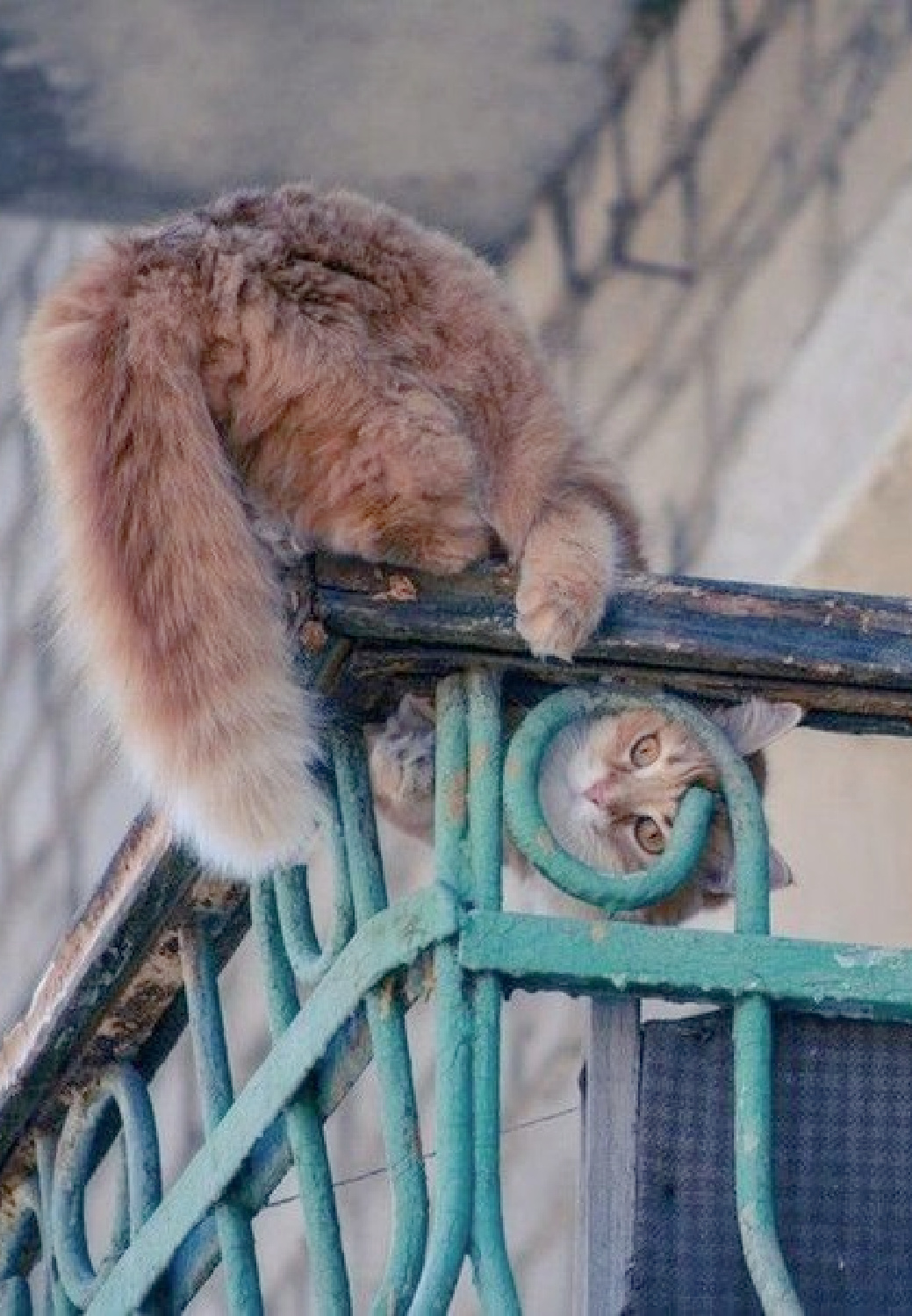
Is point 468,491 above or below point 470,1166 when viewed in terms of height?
above

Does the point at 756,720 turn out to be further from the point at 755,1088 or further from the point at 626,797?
the point at 626,797

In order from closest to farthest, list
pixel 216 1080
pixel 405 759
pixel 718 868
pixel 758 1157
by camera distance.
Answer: pixel 758 1157 → pixel 216 1080 → pixel 405 759 → pixel 718 868

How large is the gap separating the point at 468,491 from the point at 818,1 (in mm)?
2846

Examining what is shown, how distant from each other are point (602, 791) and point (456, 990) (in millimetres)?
975

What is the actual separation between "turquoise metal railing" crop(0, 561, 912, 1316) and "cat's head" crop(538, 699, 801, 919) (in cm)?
52

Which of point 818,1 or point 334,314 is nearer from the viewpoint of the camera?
point 334,314

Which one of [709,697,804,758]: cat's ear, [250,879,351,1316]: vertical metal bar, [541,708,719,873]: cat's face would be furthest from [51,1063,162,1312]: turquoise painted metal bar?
[709,697,804,758]: cat's ear

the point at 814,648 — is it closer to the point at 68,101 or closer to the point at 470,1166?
the point at 470,1166

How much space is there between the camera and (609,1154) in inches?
72.8

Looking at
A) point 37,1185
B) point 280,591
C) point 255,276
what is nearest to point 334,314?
point 255,276

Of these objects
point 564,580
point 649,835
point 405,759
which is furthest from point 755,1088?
point 649,835

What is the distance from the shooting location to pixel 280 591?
2.15m

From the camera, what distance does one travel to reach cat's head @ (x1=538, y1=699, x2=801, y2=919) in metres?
2.64

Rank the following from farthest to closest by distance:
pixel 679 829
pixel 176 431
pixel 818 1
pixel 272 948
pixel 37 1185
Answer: pixel 818 1 < pixel 37 1185 < pixel 176 431 < pixel 272 948 < pixel 679 829
